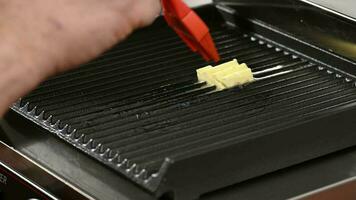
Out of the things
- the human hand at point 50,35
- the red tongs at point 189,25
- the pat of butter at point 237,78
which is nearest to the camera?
the human hand at point 50,35

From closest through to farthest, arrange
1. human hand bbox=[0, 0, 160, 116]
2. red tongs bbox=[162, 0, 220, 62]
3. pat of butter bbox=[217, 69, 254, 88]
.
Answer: human hand bbox=[0, 0, 160, 116]
red tongs bbox=[162, 0, 220, 62]
pat of butter bbox=[217, 69, 254, 88]

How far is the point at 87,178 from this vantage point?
1.17 m

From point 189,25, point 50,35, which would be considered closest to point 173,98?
point 189,25

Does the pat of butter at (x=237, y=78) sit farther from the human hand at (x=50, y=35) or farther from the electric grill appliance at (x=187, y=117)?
the human hand at (x=50, y=35)

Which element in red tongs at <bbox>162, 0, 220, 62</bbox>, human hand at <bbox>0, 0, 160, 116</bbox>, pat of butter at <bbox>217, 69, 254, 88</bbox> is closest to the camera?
human hand at <bbox>0, 0, 160, 116</bbox>

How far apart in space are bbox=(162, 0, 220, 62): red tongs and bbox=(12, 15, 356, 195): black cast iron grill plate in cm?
9

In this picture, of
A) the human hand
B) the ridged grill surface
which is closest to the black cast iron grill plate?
the ridged grill surface

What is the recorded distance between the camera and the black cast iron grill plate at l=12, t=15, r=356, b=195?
1.16m

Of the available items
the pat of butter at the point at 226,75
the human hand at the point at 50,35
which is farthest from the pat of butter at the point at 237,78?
the human hand at the point at 50,35

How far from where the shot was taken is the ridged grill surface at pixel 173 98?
1182mm

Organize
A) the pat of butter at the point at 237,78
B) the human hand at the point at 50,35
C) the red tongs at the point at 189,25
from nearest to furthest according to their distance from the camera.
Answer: the human hand at the point at 50,35 → the red tongs at the point at 189,25 → the pat of butter at the point at 237,78

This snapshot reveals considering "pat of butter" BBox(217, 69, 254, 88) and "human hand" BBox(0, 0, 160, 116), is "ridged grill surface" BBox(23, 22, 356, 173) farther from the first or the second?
"human hand" BBox(0, 0, 160, 116)

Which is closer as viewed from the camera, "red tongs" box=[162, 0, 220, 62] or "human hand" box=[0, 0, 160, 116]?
"human hand" box=[0, 0, 160, 116]

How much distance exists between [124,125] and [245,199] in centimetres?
23
